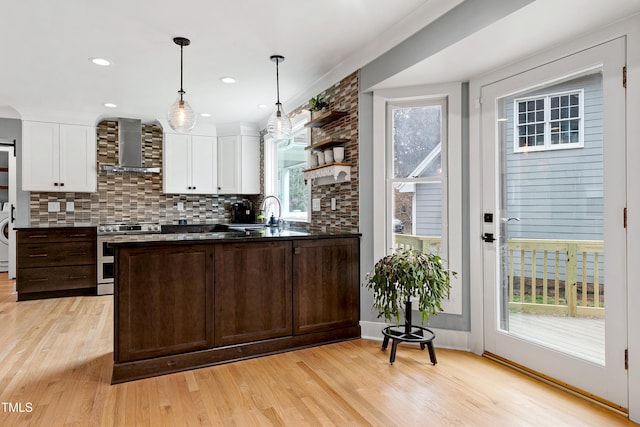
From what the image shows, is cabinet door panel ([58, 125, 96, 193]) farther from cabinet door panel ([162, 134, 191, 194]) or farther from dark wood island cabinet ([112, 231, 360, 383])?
dark wood island cabinet ([112, 231, 360, 383])

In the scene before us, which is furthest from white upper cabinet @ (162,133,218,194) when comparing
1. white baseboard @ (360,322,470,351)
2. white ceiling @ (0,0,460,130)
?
white baseboard @ (360,322,470,351)

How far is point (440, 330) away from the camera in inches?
123

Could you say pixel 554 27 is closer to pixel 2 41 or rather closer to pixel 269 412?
pixel 269 412

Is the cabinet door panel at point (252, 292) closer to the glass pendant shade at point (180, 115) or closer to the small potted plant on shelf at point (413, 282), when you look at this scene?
the small potted plant on shelf at point (413, 282)

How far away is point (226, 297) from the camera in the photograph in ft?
9.20

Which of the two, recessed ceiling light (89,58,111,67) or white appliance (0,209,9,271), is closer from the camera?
recessed ceiling light (89,58,111,67)

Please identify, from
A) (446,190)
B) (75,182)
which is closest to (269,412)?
(446,190)

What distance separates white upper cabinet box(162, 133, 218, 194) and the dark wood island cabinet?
10.2 ft

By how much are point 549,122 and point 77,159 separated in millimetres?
5605

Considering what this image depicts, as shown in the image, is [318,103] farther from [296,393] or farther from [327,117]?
[296,393]

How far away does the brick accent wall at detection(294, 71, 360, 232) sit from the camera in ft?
11.4

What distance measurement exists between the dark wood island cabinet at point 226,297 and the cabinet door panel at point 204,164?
3.16 meters

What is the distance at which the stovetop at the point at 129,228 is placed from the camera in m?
5.07

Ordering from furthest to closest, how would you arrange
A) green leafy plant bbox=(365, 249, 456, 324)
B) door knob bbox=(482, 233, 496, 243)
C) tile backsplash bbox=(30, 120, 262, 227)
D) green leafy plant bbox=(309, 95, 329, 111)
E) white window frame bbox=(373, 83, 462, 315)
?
tile backsplash bbox=(30, 120, 262, 227)
green leafy plant bbox=(309, 95, 329, 111)
white window frame bbox=(373, 83, 462, 315)
door knob bbox=(482, 233, 496, 243)
green leafy plant bbox=(365, 249, 456, 324)
